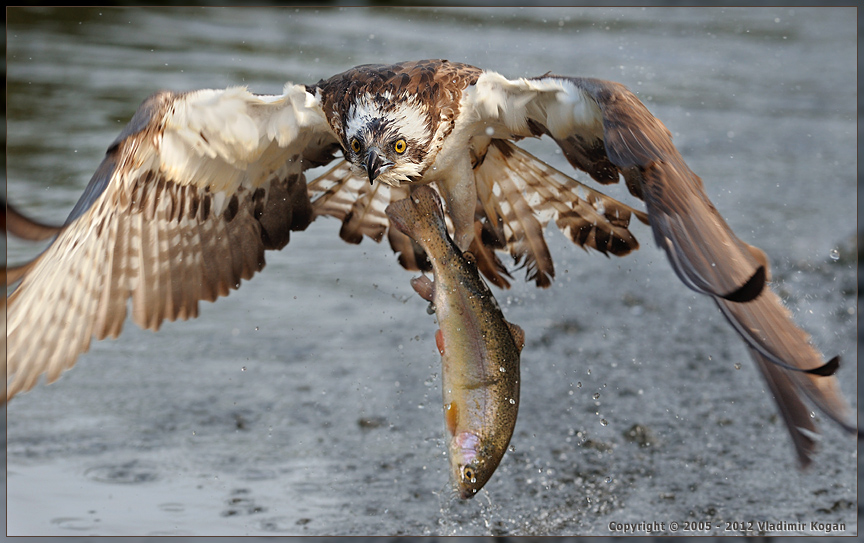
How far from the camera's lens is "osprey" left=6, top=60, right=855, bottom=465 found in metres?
2.64

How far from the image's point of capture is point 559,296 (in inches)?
238

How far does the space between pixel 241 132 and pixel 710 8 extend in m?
10.2

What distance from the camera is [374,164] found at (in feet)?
11.5

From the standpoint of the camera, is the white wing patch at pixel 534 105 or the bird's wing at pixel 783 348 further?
the white wing patch at pixel 534 105

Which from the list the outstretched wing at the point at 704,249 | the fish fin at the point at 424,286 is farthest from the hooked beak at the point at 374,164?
the outstretched wing at the point at 704,249

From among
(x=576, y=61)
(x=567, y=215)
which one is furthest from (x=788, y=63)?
(x=567, y=215)

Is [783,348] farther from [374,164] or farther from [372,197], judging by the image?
[372,197]

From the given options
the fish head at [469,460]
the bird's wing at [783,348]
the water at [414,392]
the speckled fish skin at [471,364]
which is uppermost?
the bird's wing at [783,348]

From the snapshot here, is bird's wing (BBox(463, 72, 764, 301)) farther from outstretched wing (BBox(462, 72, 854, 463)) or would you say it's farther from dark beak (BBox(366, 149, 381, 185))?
dark beak (BBox(366, 149, 381, 185))

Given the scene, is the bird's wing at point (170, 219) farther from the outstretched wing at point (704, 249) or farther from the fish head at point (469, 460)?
the fish head at point (469, 460)

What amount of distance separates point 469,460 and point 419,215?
0.93m

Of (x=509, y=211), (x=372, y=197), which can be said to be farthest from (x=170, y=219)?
(x=509, y=211)

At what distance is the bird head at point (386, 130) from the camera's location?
Answer: 11.5 feet

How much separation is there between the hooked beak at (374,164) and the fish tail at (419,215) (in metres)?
0.17
